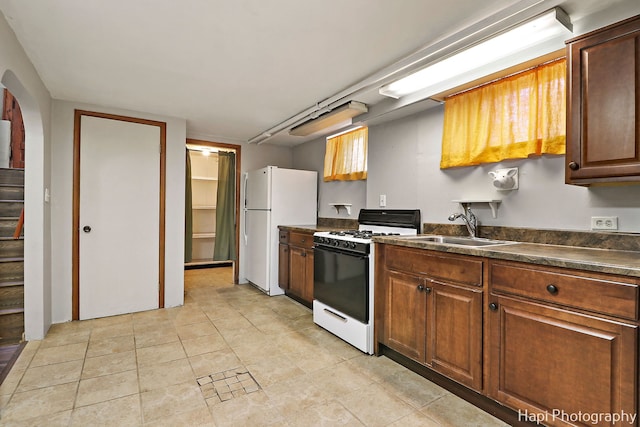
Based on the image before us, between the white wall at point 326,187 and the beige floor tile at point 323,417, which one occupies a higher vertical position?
the white wall at point 326,187

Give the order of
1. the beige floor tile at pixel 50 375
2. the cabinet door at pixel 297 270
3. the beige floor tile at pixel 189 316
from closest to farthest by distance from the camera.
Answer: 1. the beige floor tile at pixel 50 375
2. the beige floor tile at pixel 189 316
3. the cabinet door at pixel 297 270

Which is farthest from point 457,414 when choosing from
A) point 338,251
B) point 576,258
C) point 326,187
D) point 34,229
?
point 34,229

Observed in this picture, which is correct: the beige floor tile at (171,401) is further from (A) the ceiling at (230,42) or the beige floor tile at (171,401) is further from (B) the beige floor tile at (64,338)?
(A) the ceiling at (230,42)

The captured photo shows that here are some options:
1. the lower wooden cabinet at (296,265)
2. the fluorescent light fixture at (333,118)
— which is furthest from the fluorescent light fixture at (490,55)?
the lower wooden cabinet at (296,265)

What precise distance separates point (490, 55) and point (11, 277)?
4546 millimetres

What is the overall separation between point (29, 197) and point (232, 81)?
6.74 feet

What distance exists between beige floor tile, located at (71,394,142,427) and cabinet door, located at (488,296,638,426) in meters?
2.01

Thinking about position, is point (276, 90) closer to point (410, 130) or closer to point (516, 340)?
point (410, 130)

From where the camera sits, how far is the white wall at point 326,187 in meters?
4.00

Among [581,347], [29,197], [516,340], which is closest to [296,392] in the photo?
[516,340]

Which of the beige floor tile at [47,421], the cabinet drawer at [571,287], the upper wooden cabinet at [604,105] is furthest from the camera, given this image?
the beige floor tile at [47,421]

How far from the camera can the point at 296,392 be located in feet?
6.59

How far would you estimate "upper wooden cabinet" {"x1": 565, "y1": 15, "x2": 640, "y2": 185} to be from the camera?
153cm

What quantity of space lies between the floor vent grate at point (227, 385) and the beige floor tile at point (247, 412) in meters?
0.06
